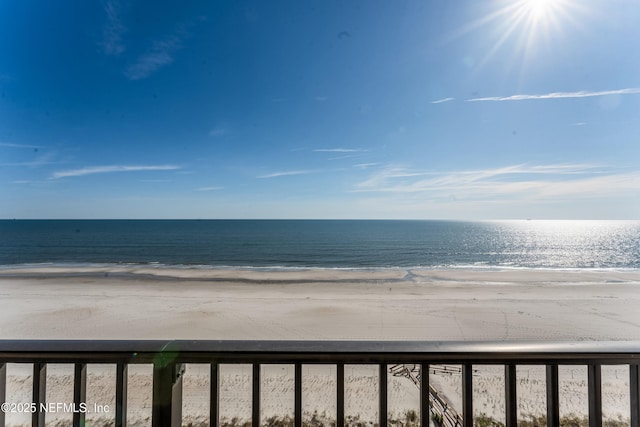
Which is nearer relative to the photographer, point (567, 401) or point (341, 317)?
point (567, 401)

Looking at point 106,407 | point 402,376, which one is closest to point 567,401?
point 402,376

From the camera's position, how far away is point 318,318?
9.88 metres

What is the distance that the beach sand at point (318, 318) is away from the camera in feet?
15.0

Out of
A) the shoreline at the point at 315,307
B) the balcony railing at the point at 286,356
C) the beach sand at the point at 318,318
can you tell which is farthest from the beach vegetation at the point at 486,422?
the balcony railing at the point at 286,356

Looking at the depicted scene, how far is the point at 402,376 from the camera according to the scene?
5.26 meters

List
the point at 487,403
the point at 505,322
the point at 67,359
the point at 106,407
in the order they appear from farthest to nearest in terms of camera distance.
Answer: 1. the point at 505,322
2. the point at 487,403
3. the point at 106,407
4. the point at 67,359

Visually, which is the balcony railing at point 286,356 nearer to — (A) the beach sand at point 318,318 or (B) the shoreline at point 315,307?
(A) the beach sand at point 318,318

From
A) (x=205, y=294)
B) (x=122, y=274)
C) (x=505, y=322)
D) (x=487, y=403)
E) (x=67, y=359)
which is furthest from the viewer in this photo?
(x=122, y=274)

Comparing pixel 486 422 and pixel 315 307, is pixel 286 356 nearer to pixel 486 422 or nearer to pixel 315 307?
pixel 486 422

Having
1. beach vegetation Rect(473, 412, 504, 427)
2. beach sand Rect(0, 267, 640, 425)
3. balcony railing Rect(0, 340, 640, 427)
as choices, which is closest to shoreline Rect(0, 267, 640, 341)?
beach sand Rect(0, 267, 640, 425)

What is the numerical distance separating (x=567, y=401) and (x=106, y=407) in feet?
18.5

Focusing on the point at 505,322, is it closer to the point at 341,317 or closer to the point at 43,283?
the point at 341,317

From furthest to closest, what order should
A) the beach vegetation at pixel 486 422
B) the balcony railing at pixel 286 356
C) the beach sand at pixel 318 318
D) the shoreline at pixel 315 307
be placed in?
the shoreline at pixel 315 307 → the beach sand at pixel 318 318 → the beach vegetation at pixel 486 422 → the balcony railing at pixel 286 356

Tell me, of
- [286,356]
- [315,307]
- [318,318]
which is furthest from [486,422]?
[315,307]
